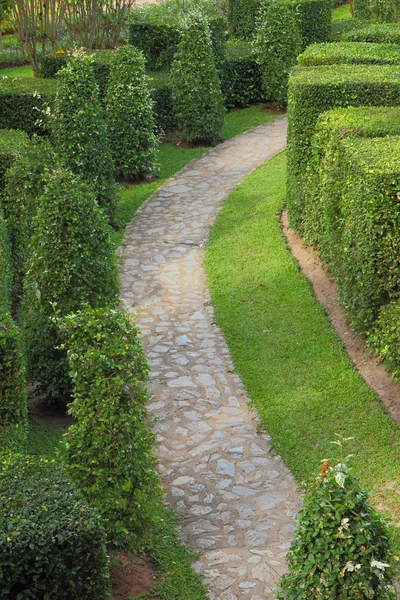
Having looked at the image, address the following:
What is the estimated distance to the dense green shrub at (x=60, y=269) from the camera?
823 centimetres

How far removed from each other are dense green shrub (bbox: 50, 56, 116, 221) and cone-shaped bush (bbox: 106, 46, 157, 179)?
1818 mm

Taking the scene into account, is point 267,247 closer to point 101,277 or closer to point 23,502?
point 101,277

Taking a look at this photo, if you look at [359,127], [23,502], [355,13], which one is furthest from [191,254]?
[355,13]

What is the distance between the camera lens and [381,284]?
862cm

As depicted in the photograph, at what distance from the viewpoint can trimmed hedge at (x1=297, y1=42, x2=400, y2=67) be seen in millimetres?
13906

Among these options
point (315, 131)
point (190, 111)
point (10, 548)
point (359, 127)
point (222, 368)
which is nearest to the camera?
point (10, 548)

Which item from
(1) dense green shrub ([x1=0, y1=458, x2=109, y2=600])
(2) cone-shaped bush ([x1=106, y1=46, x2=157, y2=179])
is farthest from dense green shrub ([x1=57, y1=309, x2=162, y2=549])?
(2) cone-shaped bush ([x1=106, y1=46, x2=157, y2=179])

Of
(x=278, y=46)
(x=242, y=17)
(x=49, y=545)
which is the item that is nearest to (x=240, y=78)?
(x=278, y=46)

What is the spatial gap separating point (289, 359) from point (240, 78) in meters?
10.4

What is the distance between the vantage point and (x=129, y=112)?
14398 millimetres

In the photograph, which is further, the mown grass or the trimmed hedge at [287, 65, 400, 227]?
the trimmed hedge at [287, 65, 400, 227]

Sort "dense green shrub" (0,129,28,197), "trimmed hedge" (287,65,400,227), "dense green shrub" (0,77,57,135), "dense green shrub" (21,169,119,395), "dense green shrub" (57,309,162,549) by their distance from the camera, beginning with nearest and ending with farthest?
"dense green shrub" (57,309,162,549)
"dense green shrub" (21,169,119,395)
"trimmed hedge" (287,65,400,227)
"dense green shrub" (0,129,28,197)
"dense green shrub" (0,77,57,135)

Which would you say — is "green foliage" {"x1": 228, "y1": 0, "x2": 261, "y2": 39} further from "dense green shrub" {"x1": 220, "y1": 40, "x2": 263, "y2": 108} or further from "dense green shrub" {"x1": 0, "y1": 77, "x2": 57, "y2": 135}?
"dense green shrub" {"x1": 0, "y1": 77, "x2": 57, "y2": 135}

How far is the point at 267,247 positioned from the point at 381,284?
3527mm
